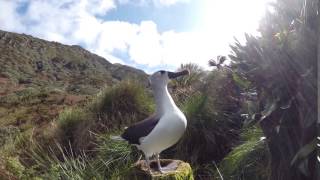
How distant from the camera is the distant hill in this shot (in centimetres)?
3438

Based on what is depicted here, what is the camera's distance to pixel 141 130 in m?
5.63

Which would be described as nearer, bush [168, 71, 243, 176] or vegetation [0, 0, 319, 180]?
vegetation [0, 0, 319, 180]

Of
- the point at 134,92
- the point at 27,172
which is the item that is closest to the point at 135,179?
the point at 27,172

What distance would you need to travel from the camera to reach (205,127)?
8516 millimetres

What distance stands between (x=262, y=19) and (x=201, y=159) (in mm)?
4496

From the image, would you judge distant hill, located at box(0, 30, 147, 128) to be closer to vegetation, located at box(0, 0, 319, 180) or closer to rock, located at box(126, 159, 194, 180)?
vegetation, located at box(0, 0, 319, 180)

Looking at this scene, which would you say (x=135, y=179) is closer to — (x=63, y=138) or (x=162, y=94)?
(x=162, y=94)

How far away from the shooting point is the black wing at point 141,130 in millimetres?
5556

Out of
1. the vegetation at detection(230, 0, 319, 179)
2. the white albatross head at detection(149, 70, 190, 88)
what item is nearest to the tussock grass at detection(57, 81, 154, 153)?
the white albatross head at detection(149, 70, 190, 88)

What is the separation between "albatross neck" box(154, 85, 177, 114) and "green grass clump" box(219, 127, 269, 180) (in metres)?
1.34

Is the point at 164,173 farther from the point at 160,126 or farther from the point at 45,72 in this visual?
the point at 45,72

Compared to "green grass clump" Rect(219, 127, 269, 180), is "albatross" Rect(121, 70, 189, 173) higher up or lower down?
higher up

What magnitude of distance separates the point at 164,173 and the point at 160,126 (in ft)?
1.91

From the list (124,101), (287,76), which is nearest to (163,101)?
(287,76)
